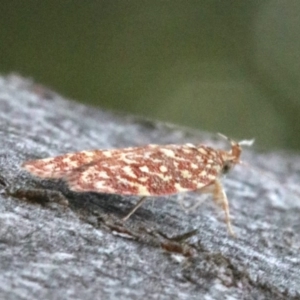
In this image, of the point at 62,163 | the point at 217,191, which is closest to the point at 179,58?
the point at 217,191

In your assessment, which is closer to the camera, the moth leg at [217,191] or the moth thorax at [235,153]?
the moth leg at [217,191]

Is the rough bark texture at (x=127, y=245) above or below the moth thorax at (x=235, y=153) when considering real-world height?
below

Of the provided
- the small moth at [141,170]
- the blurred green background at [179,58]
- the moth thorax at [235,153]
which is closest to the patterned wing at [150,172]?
the small moth at [141,170]

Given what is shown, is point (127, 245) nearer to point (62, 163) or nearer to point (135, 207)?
point (135, 207)

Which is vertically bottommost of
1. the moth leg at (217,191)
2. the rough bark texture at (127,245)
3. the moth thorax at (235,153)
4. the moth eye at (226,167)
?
the rough bark texture at (127,245)

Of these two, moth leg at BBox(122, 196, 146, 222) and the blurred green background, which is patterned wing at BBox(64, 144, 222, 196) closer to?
moth leg at BBox(122, 196, 146, 222)

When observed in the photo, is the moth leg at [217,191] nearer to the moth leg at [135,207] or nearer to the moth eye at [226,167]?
the moth eye at [226,167]

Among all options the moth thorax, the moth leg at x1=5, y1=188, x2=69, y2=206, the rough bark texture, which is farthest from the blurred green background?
the moth leg at x1=5, y1=188, x2=69, y2=206
